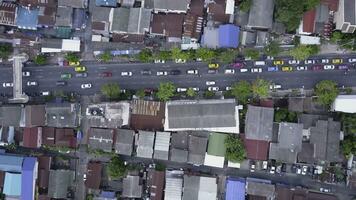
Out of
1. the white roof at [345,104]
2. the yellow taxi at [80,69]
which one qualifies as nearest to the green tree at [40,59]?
the yellow taxi at [80,69]

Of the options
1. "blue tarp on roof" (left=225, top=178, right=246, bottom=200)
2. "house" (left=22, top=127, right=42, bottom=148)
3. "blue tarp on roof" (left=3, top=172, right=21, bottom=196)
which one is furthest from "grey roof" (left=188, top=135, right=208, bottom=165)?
"blue tarp on roof" (left=3, top=172, right=21, bottom=196)

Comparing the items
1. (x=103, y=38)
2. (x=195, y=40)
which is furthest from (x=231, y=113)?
(x=103, y=38)

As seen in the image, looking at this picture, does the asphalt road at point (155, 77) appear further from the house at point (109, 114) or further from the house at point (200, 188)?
the house at point (200, 188)

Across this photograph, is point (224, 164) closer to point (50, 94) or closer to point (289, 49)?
point (289, 49)

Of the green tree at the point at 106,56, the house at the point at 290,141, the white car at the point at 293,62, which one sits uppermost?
the white car at the point at 293,62

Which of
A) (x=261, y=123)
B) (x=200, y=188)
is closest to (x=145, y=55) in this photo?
(x=261, y=123)

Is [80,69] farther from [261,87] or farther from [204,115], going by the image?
[261,87]

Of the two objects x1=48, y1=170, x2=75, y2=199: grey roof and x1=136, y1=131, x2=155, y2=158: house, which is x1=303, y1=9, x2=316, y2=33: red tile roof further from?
x1=48, y1=170, x2=75, y2=199: grey roof
